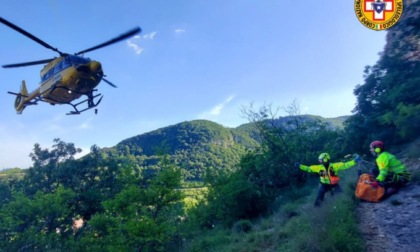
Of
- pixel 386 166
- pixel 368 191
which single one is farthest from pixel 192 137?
pixel 386 166

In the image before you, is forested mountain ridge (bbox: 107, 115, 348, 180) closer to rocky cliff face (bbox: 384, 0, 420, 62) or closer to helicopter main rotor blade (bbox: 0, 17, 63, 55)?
rocky cliff face (bbox: 384, 0, 420, 62)

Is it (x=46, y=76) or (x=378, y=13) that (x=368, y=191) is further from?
(x=46, y=76)

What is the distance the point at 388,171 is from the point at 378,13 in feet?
23.8

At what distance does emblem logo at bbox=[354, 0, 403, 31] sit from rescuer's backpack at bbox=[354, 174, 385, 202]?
6.53 metres

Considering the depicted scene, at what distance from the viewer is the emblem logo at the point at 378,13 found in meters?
10.9

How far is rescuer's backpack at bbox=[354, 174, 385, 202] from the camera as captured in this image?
7.25 m

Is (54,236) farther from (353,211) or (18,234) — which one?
(353,211)

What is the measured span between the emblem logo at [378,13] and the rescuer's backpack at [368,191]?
6.53m

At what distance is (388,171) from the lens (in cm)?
729

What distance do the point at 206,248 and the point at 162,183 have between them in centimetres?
→ 411

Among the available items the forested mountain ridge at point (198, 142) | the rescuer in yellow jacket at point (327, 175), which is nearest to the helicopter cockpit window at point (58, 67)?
the rescuer in yellow jacket at point (327, 175)

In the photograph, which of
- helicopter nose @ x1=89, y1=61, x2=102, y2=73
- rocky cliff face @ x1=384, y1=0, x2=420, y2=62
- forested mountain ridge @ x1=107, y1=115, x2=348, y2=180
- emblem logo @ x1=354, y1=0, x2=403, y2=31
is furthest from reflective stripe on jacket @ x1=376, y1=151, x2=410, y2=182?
forested mountain ridge @ x1=107, y1=115, x2=348, y2=180

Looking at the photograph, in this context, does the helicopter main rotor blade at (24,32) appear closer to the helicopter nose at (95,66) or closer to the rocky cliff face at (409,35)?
the helicopter nose at (95,66)

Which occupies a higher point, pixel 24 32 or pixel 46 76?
pixel 46 76
